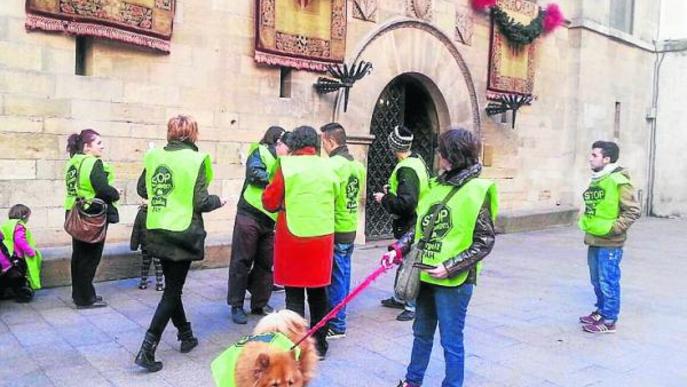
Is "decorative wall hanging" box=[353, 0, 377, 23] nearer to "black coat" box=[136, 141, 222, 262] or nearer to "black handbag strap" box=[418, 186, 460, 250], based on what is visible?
"black coat" box=[136, 141, 222, 262]

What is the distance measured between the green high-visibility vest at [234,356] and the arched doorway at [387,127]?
7.71 m

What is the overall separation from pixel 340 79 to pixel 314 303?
17.0 ft

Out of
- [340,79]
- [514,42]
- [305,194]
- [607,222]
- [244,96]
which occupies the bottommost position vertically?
[607,222]

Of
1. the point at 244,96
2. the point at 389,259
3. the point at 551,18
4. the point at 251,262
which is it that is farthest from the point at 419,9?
the point at 389,259

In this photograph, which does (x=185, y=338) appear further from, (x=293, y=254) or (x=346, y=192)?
(x=346, y=192)

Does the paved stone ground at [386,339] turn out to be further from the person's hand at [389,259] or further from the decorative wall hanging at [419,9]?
the decorative wall hanging at [419,9]

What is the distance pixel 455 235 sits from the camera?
356 cm

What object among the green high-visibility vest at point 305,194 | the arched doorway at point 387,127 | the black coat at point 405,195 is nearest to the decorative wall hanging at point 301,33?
the arched doorway at point 387,127

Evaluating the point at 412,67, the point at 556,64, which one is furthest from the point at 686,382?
the point at 556,64

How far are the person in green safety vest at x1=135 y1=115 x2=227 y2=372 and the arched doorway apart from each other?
6.28m

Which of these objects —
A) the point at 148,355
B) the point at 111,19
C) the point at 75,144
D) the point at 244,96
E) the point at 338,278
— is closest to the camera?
the point at 148,355

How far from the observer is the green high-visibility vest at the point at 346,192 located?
489cm

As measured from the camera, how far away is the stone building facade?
6535 mm

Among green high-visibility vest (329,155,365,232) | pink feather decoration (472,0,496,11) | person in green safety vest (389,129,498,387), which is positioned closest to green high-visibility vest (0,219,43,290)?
green high-visibility vest (329,155,365,232)
